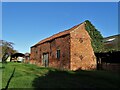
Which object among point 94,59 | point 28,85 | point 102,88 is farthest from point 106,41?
point 28,85

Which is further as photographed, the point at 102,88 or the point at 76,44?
the point at 76,44

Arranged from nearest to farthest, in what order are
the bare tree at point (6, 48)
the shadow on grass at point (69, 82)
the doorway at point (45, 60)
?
the shadow on grass at point (69, 82), the doorway at point (45, 60), the bare tree at point (6, 48)

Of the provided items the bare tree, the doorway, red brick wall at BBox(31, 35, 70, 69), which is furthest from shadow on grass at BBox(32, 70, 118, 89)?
the bare tree

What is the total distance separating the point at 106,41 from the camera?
35.4m

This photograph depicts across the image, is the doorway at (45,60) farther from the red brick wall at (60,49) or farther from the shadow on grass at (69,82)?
the shadow on grass at (69,82)

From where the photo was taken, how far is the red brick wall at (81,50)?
29812mm

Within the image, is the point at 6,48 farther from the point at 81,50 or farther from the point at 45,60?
the point at 81,50

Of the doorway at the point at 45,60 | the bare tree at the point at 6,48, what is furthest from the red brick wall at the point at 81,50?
the bare tree at the point at 6,48

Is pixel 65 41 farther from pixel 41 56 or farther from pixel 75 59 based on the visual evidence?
pixel 41 56

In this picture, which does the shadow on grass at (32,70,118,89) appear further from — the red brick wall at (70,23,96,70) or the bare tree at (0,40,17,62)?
the bare tree at (0,40,17,62)

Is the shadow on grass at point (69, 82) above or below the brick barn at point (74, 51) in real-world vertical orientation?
below

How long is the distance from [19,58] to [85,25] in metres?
36.2

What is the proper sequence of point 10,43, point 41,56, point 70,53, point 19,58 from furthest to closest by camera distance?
1. point 19,58
2. point 10,43
3. point 41,56
4. point 70,53

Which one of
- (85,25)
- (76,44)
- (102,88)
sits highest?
(85,25)
